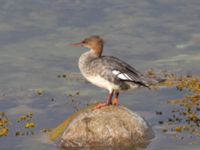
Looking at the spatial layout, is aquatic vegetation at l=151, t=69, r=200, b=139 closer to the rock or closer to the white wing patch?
the rock

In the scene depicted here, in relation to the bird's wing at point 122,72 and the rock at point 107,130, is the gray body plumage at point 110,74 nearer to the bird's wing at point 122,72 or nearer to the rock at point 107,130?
the bird's wing at point 122,72

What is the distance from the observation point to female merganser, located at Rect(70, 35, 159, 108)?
18.5 metres

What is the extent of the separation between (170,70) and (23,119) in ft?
24.5

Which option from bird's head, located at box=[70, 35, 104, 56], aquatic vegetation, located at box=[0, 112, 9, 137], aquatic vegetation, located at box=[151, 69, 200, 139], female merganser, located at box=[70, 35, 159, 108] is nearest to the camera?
female merganser, located at box=[70, 35, 159, 108]

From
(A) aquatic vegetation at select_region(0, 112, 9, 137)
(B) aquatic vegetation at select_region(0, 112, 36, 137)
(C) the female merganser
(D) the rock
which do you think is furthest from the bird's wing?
(A) aquatic vegetation at select_region(0, 112, 9, 137)

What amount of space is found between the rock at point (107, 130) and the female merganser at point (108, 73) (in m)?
0.37

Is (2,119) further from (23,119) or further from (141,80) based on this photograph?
(141,80)

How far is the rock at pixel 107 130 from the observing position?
19062 millimetres


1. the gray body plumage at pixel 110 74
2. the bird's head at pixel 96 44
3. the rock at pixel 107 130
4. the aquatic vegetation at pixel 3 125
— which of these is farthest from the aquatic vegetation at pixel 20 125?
the bird's head at pixel 96 44

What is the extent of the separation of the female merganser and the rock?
37 centimetres

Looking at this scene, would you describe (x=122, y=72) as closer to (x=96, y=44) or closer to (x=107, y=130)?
(x=96, y=44)

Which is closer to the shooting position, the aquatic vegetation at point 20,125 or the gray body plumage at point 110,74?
the gray body plumage at point 110,74

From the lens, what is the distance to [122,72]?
1867 centimetres

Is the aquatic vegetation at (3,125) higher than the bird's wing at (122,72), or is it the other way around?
the bird's wing at (122,72)
